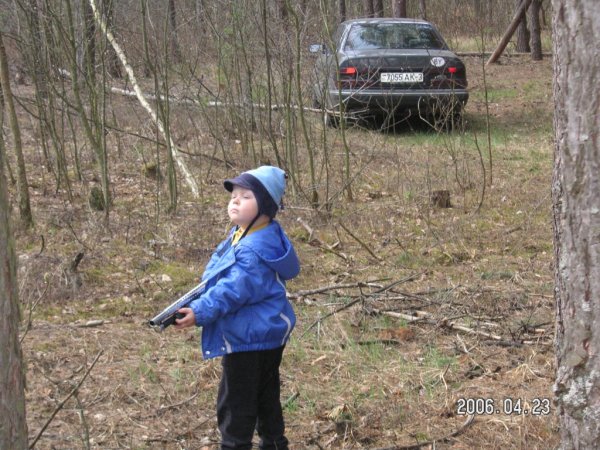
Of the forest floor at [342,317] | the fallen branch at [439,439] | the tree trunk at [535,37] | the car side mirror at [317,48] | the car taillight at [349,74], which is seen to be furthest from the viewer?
the tree trunk at [535,37]

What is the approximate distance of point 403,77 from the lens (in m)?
10.7

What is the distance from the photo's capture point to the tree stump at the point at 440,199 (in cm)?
802

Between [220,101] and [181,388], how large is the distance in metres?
5.78

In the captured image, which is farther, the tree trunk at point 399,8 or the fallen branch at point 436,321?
the tree trunk at point 399,8

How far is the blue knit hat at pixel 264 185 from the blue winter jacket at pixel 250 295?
4.0 inches

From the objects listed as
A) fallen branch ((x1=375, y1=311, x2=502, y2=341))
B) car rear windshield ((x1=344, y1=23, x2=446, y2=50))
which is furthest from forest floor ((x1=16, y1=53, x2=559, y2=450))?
car rear windshield ((x1=344, y1=23, x2=446, y2=50))

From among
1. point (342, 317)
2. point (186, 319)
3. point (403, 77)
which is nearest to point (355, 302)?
point (342, 317)

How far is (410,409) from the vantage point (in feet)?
13.1

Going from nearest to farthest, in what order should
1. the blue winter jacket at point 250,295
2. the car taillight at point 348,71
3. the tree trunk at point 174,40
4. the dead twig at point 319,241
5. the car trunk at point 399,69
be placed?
the blue winter jacket at point 250,295
the dead twig at point 319,241
the tree trunk at point 174,40
the car taillight at point 348,71
the car trunk at point 399,69

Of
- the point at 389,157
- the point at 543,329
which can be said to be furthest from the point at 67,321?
the point at 389,157

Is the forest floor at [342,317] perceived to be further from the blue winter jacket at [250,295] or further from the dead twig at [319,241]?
the blue winter jacket at [250,295]

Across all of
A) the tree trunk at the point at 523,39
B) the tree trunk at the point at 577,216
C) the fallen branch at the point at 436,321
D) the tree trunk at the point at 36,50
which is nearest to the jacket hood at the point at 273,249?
the tree trunk at the point at 577,216

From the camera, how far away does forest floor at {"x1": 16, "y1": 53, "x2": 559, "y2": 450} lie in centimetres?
390

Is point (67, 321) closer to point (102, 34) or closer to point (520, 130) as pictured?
point (102, 34)
